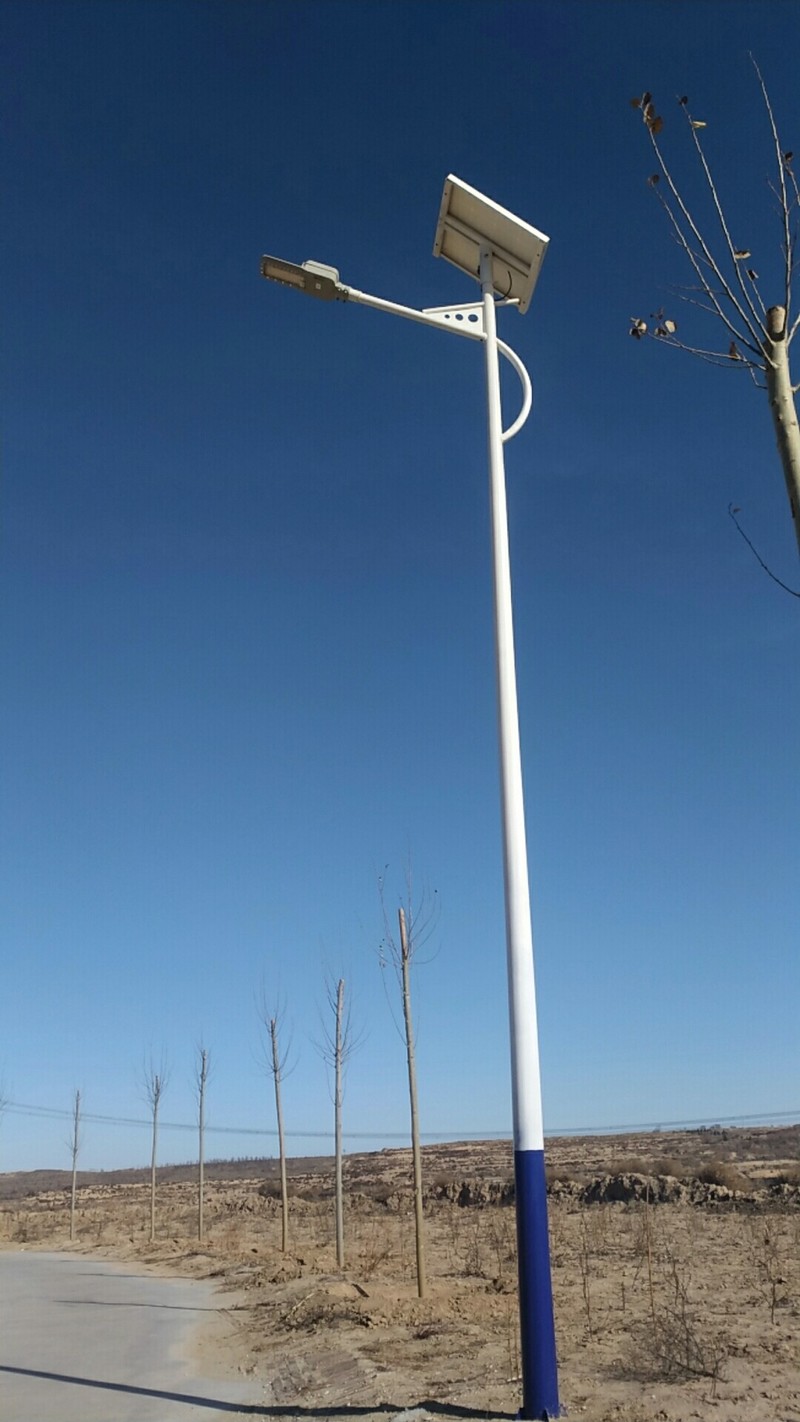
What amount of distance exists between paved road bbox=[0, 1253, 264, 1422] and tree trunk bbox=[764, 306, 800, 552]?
7.42 metres

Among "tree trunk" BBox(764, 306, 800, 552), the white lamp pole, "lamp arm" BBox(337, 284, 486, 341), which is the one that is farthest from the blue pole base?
"lamp arm" BBox(337, 284, 486, 341)

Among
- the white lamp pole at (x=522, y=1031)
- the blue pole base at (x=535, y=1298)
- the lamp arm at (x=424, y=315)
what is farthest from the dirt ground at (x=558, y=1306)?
the lamp arm at (x=424, y=315)

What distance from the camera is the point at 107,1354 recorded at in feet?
35.9

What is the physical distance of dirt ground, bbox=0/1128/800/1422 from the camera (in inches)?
289

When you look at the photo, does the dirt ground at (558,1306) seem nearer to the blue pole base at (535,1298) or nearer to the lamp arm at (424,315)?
the blue pole base at (535,1298)

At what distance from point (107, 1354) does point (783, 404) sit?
11510 millimetres

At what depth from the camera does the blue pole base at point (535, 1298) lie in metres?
6.20

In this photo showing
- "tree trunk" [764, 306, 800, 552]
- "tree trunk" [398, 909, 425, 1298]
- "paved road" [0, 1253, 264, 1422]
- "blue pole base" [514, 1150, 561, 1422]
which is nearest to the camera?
"tree trunk" [764, 306, 800, 552]

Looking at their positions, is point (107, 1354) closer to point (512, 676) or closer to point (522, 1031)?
point (522, 1031)

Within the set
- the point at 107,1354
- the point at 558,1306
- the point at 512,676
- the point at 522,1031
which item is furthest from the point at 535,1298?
the point at 107,1354

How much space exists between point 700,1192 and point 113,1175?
117 m

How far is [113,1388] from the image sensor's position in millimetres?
9023

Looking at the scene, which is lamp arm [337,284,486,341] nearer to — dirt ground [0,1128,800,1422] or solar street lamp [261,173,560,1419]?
solar street lamp [261,173,560,1419]

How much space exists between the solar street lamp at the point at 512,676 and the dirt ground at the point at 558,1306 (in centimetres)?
74
